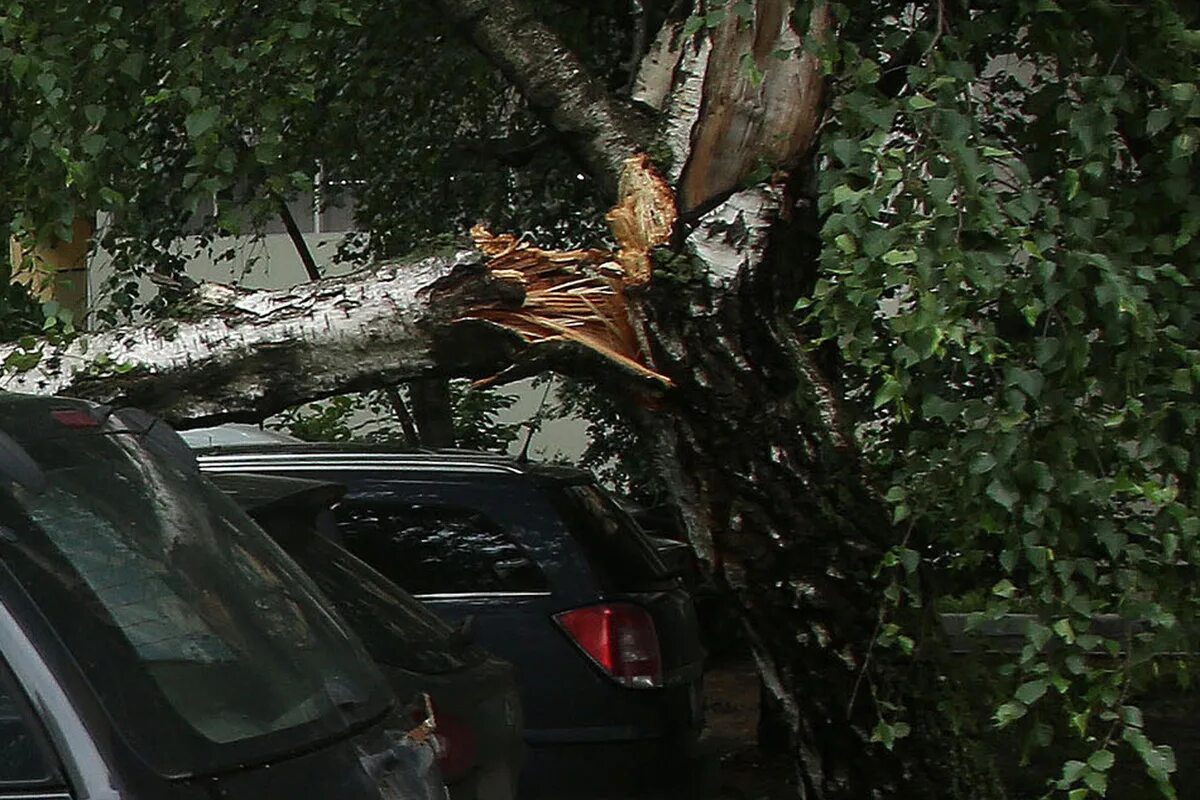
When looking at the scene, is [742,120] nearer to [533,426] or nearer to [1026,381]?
[1026,381]

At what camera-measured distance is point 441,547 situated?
21.1ft

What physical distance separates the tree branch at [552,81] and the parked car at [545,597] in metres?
1.15

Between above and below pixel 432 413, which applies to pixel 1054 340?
above

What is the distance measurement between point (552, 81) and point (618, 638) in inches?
78.0

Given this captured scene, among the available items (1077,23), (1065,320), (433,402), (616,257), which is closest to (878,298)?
(1065,320)

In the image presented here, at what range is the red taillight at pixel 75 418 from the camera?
11.3 ft

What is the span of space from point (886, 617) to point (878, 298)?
188cm

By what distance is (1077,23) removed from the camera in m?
5.54

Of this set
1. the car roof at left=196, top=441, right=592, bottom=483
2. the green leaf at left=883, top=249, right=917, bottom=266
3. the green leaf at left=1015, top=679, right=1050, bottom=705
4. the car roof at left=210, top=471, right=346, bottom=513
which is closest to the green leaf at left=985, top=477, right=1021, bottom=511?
the green leaf at left=1015, top=679, right=1050, bottom=705

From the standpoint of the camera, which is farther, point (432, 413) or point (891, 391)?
point (432, 413)

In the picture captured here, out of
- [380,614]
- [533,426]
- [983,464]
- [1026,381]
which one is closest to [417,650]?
[380,614]

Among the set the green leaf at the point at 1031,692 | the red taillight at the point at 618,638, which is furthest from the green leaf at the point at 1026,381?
the red taillight at the point at 618,638

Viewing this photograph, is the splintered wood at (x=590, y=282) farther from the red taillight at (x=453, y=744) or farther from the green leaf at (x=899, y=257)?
the red taillight at (x=453, y=744)

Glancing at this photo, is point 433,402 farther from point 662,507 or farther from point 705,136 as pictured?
point 705,136
